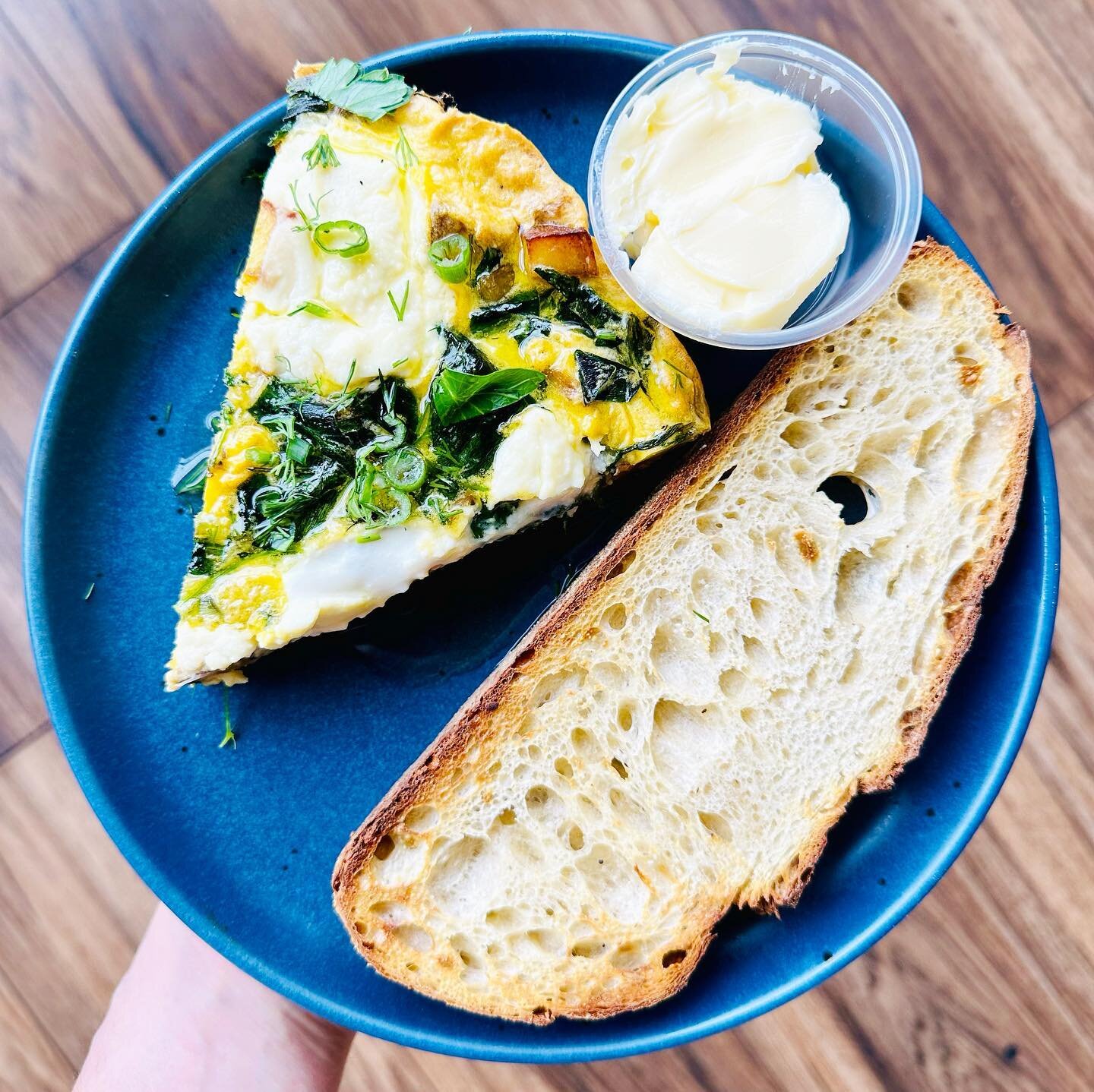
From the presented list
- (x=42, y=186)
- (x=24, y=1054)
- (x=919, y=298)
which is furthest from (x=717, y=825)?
(x=42, y=186)

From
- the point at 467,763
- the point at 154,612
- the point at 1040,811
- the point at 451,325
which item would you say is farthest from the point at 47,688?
the point at 1040,811

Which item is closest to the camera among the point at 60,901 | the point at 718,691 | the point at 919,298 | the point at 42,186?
the point at 718,691

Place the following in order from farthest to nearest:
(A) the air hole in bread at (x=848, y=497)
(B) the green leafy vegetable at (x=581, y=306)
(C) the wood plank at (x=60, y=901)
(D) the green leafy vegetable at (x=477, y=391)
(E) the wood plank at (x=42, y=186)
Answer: (C) the wood plank at (x=60, y=901)
(E) the wood plank at (x=42, y=186)
(A) the air hole in bread at (x=848, y=497)
(B) the green leafy vegetable at (x=581, y=306)
(D) the green leafy vegetable at (x=477, y=391)

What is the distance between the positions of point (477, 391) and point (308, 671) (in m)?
1.06

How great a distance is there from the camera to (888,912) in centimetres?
252

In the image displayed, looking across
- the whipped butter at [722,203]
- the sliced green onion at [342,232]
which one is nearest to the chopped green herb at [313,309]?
the sliced green onion at [342,232]

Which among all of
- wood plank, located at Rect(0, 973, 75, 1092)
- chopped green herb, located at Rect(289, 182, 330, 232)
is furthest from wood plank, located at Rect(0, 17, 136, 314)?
wood plank, located at Rect(0, 973, 75, 1092)

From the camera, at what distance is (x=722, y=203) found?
2.21 m

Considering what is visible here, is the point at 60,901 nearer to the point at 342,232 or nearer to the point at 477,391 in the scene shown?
the point at 477,391

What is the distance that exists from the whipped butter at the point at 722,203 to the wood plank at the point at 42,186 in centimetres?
170

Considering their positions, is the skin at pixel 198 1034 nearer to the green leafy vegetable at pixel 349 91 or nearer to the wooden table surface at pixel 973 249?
the wooden table surface at pixel 973 249

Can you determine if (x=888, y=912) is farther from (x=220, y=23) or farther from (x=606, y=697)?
(x=220, y=23)

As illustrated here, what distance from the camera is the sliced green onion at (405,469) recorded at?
228 cm

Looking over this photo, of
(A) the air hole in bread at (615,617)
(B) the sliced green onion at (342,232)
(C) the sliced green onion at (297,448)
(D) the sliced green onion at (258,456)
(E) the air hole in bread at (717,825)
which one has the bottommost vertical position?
(E) the air hole in bread at (717,825)
